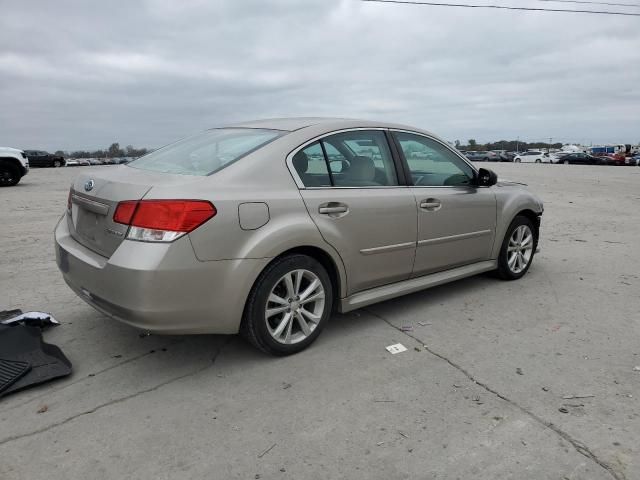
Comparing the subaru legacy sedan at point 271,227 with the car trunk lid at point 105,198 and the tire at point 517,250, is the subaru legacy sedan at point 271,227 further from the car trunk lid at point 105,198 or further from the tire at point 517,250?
the tire at point 517,250

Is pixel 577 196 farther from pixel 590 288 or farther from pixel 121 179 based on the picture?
pixel 121 179

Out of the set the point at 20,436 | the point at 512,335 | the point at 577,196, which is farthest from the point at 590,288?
the point at 577,196

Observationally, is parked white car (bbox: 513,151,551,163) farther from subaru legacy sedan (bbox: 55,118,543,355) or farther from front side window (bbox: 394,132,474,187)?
subaru legacy sedan (bbox: 55,118,543,355)

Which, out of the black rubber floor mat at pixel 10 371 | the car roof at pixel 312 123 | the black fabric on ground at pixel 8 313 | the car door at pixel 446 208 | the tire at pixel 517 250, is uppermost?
the car roof at pixel 312 123

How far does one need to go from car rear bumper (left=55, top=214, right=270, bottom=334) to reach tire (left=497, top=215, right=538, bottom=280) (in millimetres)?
2948

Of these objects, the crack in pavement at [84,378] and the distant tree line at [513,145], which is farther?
the distant tree line at [513,145]

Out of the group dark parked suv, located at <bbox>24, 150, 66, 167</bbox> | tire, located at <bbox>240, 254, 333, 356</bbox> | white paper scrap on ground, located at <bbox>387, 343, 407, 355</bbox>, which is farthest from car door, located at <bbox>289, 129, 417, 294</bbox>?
dark parked suv, located at <bbox>24, 150, 66, 167</bbox>

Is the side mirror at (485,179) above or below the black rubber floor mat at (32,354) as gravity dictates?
above

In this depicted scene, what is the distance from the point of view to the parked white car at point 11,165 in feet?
48.8

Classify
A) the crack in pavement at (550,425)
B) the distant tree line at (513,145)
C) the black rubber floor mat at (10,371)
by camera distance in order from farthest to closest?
the distant tree line at (513,145) → the black rubber floor mat at (10,371) → the crack in pavement at (550,425)

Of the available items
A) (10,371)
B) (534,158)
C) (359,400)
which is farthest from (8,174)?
(534,158)

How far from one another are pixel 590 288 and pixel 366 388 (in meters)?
3.19

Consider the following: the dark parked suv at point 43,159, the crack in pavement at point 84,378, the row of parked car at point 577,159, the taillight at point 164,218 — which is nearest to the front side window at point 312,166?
the taillight at point 164,218

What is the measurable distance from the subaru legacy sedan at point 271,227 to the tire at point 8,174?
45.1 ft
